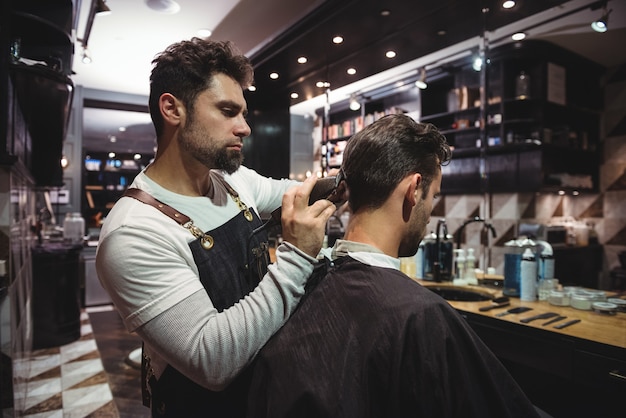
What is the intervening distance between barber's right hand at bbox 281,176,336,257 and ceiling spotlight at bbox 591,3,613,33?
3.62m

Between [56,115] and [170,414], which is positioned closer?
[170,414]

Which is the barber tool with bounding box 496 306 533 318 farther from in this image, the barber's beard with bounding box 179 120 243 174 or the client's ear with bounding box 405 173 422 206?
the barber's beard with bounding box 179 120 243 174

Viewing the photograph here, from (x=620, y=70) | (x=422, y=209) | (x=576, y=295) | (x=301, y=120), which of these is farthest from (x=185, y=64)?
(x=620, y=70)

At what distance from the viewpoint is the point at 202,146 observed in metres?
1.15

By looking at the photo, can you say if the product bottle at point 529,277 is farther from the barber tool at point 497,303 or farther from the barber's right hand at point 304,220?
the barber's right hand at point 304,220

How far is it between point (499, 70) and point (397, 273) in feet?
16.1

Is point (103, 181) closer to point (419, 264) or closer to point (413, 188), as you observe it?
point (419, 264)

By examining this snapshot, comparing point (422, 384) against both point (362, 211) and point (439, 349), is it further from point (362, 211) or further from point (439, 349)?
point (362, 211)

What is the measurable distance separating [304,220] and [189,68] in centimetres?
55

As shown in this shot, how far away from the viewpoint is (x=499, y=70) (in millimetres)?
5086

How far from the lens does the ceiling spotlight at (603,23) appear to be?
3.37m

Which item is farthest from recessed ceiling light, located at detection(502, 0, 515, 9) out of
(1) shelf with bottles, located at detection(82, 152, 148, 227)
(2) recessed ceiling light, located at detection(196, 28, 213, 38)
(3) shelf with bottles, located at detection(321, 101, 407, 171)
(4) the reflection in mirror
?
Answer: (1) shelf with bottles, located at detection(82, 152, 148, 227)

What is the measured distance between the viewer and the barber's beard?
115cm

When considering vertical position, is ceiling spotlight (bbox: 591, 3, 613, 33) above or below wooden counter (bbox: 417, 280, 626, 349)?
above
